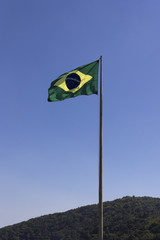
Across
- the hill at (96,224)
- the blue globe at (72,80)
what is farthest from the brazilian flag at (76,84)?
the hill at (96,224)

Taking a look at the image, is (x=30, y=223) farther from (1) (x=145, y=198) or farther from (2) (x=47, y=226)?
(1) (x=145, y=198)

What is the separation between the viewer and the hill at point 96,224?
80.1 m

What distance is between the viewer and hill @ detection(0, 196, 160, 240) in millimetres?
80056

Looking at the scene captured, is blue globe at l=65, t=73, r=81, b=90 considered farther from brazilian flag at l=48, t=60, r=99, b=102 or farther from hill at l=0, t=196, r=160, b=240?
hill at l=0, t=196, r=160, b=240

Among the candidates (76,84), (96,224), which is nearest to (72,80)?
(76,84)

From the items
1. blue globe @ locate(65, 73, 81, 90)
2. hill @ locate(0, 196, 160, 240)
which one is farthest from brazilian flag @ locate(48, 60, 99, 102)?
hill @ locate(0, 196, 160, 240)

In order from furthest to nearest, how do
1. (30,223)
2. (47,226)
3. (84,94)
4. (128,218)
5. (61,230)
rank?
(30,223), (47,226), (61,230), (128,218), (84,94)

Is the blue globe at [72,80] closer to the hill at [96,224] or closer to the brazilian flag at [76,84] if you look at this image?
the brazilian flag at [76,84]

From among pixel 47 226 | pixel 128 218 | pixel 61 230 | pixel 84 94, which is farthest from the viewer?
pixel 47 226

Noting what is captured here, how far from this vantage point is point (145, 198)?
130625mm

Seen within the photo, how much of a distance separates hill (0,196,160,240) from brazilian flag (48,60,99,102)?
5947 centimetres

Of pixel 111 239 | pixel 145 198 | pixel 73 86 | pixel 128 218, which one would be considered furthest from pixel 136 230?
pixel 73 86

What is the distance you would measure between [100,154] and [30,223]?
13642 centimetres

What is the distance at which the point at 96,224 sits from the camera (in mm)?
107312
